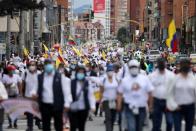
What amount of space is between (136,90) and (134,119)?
1.97ft

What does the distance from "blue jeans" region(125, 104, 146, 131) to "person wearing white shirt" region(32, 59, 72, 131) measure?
1176mm

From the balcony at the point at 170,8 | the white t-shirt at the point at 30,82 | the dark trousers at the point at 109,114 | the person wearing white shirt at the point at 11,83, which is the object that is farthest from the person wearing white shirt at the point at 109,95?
the balcony at the point at 170,8

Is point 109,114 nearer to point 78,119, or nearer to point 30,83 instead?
point 30,83

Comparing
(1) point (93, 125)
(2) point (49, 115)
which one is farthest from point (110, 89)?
(1) point (93, 125)

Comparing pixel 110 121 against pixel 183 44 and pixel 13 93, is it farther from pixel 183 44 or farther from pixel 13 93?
pixel 183 44

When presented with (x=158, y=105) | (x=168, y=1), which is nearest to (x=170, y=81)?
(x=158, y=105)

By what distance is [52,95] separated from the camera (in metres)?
14.1

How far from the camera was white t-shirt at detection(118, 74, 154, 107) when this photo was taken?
13.7 meters

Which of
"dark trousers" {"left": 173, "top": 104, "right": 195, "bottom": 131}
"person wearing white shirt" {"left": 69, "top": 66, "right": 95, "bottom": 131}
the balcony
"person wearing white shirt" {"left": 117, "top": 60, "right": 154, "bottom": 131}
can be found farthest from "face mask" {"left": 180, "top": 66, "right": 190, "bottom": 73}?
the balcony

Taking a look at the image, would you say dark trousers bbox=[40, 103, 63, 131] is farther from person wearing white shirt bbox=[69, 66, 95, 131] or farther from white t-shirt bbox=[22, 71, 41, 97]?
white t-shirt bbox=[22, 71, 41, 97]

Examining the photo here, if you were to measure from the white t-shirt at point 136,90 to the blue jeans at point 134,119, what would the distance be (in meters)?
0.15

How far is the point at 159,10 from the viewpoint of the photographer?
15375cm

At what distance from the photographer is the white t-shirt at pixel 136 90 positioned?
13.7 m

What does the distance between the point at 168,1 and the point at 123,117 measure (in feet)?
400
